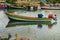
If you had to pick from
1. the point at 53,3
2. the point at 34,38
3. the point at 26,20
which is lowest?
the point at 53,3

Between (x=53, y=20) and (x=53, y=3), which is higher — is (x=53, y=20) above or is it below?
above

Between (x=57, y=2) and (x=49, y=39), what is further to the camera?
(x=57, y=2)

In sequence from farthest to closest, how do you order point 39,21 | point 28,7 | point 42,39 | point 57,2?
point 57,2 < point 28,7 < point 39,21 < point 42,39

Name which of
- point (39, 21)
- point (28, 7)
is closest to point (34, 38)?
point (39, 21)

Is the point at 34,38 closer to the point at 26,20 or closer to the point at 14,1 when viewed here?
the point at 26,20

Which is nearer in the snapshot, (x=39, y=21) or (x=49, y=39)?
(x=49, y=39)

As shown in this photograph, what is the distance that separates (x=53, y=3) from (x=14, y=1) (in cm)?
934

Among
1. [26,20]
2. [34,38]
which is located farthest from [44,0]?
[34,38]

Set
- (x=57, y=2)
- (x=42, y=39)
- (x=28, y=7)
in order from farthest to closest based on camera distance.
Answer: (x=57, y=2), (x=28, y=7), (x=42, y=39)

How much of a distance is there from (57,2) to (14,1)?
33.5 ft

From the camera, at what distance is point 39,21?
2830cm

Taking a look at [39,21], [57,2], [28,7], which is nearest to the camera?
[39,21]

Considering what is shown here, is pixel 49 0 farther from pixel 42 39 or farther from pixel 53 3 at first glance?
pixel 42 39

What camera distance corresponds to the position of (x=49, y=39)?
1745 centimetres
